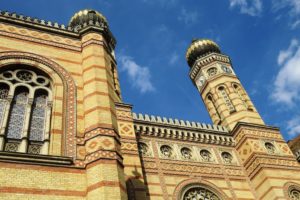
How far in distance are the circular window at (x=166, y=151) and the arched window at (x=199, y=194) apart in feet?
5.24

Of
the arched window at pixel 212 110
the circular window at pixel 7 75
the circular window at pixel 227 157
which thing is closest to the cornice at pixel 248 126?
the circular window at pixel 227 157

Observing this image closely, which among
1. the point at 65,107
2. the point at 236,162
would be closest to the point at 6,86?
the point at 65,107

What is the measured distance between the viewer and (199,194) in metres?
12.0

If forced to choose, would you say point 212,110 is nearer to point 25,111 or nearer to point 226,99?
point 226,99

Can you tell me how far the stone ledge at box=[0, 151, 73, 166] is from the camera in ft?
20.7

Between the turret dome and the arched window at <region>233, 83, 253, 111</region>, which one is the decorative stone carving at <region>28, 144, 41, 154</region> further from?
the arched window at <region>233, 83, 253, 111</region>

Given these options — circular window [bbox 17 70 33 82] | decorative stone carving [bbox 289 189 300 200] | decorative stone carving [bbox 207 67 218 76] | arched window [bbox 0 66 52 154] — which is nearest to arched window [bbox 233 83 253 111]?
decorative stone carving [bbox 207 67 218 76]

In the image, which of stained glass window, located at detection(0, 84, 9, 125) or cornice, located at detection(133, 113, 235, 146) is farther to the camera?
cornice, located at detection(133, 113, 235, 146)

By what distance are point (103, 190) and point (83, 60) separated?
13.9 feet

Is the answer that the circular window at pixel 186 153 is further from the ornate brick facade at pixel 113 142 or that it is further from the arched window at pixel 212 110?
the arched window at pixel 212 110

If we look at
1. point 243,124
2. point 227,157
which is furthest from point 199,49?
point 227,157

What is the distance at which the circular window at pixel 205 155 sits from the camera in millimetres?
13614

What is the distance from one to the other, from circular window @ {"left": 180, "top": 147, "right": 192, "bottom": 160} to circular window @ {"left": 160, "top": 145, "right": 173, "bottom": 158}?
507 mm

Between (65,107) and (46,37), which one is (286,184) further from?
(46,37)
